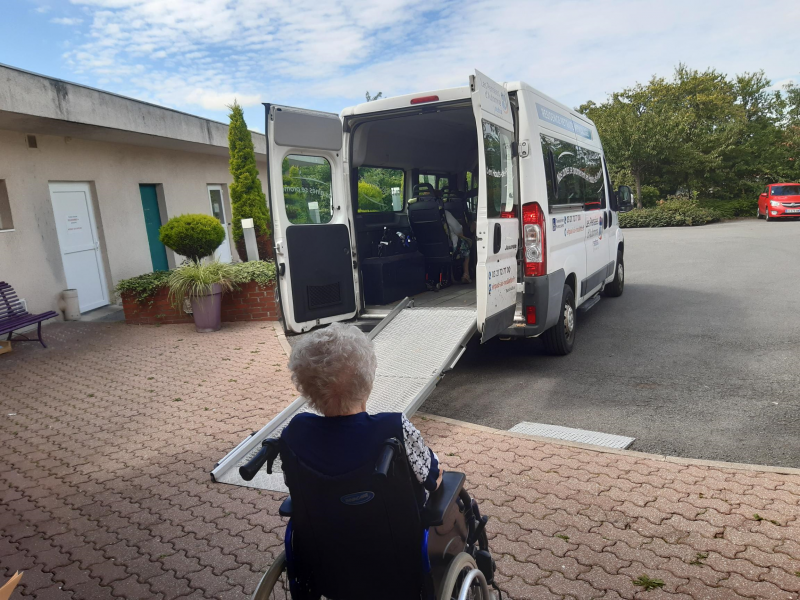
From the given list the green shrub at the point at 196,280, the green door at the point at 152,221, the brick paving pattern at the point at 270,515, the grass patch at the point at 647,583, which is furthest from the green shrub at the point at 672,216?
the grass patch at the point at 647,583

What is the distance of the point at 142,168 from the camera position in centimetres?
1316

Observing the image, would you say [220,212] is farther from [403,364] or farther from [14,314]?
[403,364]

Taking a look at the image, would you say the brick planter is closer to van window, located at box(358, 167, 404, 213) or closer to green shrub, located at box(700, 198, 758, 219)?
van window, located at box(358, 167, 404, 213)

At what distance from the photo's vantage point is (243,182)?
1412 centimetres

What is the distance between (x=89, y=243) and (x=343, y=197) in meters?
7.53

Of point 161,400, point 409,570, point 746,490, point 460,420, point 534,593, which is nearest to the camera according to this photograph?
point 409,570

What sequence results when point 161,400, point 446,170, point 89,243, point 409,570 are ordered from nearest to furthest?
point 409,570 < point 161,400 < point 446,170 < point 89,243

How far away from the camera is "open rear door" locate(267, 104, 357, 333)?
5500mm

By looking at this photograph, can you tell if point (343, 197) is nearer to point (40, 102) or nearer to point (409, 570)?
point (409, 570)

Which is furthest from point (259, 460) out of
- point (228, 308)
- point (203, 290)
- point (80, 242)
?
point (80, 242)

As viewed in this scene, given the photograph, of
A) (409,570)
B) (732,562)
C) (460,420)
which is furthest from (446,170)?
(409,570)

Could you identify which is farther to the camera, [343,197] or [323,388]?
[343,197]

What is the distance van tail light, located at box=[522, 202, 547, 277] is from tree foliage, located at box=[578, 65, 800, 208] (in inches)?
1071

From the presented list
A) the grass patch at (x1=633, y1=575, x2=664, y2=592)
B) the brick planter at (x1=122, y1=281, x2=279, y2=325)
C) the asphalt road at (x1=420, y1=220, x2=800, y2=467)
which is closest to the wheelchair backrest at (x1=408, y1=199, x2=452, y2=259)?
the asphalt road at (x1=420, y1=220, x2=800, y2=467)
